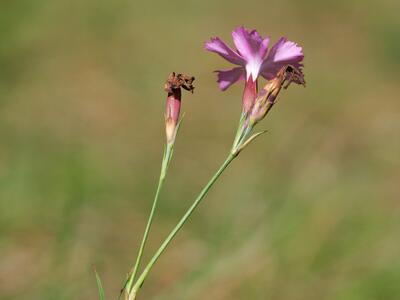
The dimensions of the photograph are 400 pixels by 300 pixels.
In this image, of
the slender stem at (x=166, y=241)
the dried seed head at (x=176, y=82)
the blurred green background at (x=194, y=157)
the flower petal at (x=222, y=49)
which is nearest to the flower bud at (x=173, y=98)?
the dried seed head at (x=176, y=82)

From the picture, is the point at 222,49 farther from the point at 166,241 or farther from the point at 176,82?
the point at 166,241

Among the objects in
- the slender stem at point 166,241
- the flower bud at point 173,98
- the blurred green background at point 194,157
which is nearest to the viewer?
→ the slender stem at point 166,241

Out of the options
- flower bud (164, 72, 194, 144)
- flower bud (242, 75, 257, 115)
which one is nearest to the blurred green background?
flower bud (164, 72, 194, 144)

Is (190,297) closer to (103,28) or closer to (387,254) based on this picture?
(387,254)

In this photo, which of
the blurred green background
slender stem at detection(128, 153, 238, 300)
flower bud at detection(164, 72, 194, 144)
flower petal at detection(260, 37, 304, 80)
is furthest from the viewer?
the blurred green background

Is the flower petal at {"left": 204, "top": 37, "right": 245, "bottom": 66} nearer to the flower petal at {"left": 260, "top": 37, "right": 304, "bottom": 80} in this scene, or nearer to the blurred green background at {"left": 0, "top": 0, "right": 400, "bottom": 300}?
the flower petal at {"left": 260, "top": 37, "right": 304, "bottom": 80}

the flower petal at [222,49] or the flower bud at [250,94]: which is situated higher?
the flower petal at [222,49]

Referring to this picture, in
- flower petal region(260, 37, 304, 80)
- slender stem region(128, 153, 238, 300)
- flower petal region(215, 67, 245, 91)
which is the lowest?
slender stem region(128, 153, 238, 300)

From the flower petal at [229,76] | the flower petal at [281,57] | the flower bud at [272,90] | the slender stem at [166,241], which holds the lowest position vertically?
the slender stem at [166,241]

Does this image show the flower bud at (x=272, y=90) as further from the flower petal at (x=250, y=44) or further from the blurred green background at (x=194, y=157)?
the blurred green background at (x=194, y=157)
